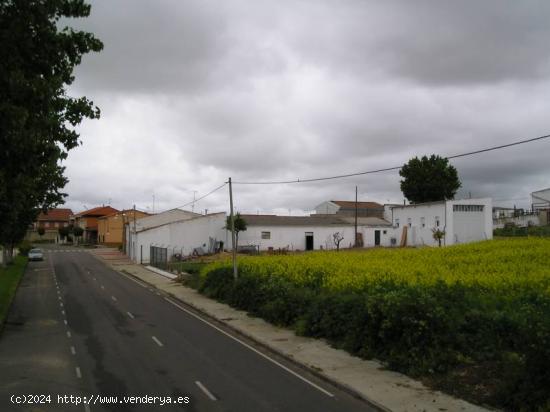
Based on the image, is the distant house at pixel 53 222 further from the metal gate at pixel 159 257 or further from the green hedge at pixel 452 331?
the green hedge at pixel 452 331

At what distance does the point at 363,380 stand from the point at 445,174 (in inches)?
2849

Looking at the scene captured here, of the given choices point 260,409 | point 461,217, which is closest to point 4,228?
point 260,409

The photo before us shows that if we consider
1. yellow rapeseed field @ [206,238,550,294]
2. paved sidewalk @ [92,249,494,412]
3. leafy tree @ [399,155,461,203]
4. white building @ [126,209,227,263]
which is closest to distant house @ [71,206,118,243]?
white building @ [126,209,227,263]

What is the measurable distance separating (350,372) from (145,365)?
5.31m

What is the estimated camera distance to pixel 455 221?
59.6 metres

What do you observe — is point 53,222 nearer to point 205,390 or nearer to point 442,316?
point 205,390

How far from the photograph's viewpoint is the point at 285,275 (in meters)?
24.9

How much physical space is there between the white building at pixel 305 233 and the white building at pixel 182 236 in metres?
3.29

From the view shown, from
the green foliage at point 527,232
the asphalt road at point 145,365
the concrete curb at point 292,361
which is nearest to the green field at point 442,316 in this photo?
the concrete curb at point 292,361

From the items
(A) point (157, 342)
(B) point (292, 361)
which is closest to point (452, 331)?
(B) point (292, 361)

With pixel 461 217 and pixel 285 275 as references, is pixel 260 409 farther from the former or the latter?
pixel 461 217

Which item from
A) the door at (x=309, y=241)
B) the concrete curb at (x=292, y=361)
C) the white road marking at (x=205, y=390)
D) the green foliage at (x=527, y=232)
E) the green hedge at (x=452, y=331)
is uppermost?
the green foliage at (x=527, y=232)

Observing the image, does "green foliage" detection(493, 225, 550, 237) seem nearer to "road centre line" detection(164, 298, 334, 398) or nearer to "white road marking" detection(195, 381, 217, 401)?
"road centre line" detection(164, 298, 334, 398)

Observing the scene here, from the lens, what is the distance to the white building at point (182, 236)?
6375 cm
